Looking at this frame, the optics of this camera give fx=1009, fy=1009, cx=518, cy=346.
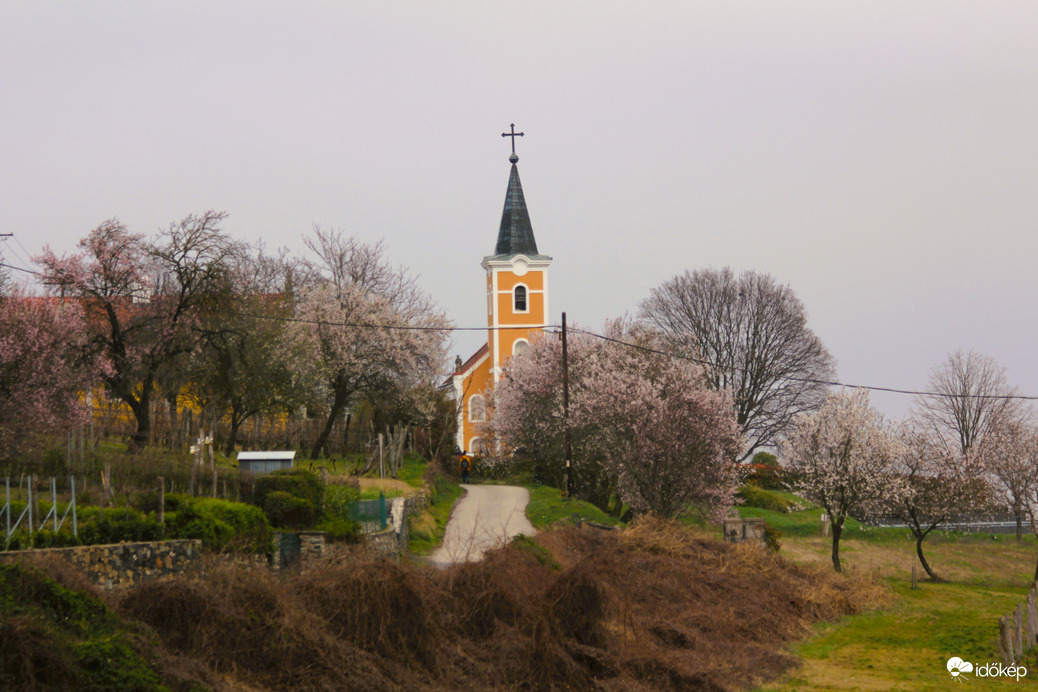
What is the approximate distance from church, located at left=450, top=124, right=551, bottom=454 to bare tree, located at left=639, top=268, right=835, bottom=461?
11.1m

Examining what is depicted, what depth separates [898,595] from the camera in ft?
87.2

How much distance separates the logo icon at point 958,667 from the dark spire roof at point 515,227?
4735 cm

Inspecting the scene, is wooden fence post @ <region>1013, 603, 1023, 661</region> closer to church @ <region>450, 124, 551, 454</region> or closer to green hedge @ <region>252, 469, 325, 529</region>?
green hedge @ <region>252, 469, 325, 529</region>

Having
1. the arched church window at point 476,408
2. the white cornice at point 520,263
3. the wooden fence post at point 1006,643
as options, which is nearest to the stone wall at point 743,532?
the wooden fence post at point 1006,643

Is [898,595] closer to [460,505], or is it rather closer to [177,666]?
[460,505]

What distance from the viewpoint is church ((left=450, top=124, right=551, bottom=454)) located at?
6178cm

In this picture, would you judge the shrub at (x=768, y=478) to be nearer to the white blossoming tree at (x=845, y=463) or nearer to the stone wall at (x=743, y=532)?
the white blossoming tree at (x=845, y=463)

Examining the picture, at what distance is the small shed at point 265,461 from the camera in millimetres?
25656

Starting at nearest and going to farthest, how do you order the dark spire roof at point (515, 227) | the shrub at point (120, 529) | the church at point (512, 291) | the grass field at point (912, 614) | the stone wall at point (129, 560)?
the stone wall at point (129, 560) → the shrub at point (120, 529) → the grass field at point (912, 614) → the church at point (512, 291) → the dark spire roof at point (515, 227)

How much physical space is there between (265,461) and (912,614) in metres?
16.1

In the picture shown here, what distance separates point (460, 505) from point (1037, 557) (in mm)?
21388

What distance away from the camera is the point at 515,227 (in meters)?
63.3

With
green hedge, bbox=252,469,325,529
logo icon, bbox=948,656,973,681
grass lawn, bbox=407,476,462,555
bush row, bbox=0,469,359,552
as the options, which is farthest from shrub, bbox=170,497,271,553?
logo icon, bbox=948,656,973,681

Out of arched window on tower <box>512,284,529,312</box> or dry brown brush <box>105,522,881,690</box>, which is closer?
dry brown brush <box>105,522,881,690</box>
